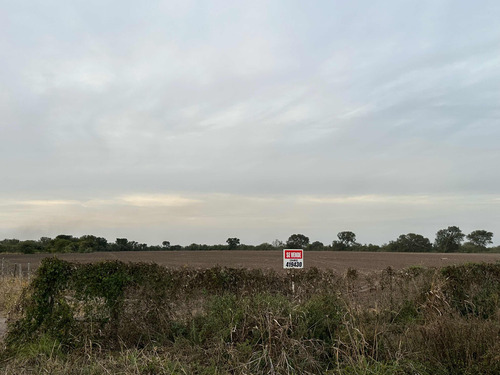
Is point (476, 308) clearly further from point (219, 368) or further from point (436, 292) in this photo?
point (219, 368)

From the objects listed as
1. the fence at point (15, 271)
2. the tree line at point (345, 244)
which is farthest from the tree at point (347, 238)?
the fence at point (15, 271)

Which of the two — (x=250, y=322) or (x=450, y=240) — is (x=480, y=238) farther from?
(x=250, y=322)

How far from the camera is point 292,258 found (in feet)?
34.3

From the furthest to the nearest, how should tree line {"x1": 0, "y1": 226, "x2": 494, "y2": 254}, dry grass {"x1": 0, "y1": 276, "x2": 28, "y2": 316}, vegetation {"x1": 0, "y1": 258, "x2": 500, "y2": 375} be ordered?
tree line {"x1": 0, "y1": 226, "x2": 494, "y2": 254}, dry grass {"x1": 0, "y1": 276, "x2": 28, "y2": 316}, vegetation {"x1": 0, "y1": 258, "x2": 500, "y2": 375}

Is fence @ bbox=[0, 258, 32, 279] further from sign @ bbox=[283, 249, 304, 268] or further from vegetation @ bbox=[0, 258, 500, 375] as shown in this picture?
sign @ bbox=[283, 249, 304, 268]

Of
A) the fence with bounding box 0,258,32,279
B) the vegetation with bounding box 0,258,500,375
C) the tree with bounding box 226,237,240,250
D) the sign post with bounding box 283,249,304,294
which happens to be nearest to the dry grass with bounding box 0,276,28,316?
the fence with bounding box 0,258,32,279

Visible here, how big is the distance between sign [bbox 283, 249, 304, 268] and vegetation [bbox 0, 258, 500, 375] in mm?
743

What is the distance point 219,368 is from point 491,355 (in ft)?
11.1

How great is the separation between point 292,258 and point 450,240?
6294 cm

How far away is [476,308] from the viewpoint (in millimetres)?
9352

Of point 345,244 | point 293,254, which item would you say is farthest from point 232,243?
point 293,254

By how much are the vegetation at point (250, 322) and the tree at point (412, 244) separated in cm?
6039

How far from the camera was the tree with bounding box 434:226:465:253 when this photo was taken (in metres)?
65.4

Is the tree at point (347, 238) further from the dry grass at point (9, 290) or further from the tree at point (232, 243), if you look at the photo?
the dry grass at point (9, 290)
